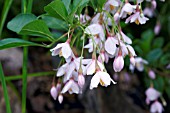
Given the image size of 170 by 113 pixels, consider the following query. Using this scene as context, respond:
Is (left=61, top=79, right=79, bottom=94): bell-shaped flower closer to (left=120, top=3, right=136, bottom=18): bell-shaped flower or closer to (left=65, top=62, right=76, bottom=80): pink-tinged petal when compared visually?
(left=65, top=62, right=76, bottom=80): pink-tinged petal

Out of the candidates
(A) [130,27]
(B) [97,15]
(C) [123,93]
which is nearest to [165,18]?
(A) [130,27]

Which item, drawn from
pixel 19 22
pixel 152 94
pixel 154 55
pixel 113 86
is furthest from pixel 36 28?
pixel 113 86

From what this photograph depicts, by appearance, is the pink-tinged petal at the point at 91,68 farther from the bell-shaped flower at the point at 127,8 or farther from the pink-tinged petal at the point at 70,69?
the bell-shaped flower at the point at 127,8

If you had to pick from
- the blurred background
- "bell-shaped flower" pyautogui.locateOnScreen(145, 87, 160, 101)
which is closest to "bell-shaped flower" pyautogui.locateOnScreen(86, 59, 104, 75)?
"bell-shaped flower" pyautogui.locateOnScreen(145, 87, 160, 101)

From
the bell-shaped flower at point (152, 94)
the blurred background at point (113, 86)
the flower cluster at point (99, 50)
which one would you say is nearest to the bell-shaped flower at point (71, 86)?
the flower cluster at point (99, 50)

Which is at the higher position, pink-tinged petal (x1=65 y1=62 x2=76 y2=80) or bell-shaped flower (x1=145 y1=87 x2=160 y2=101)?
pink-tinged petal (x1=65 y1=62 x2=76 y2=80)

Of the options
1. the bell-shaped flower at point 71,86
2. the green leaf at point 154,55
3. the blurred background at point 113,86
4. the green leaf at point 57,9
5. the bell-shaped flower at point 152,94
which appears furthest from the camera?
the blurred background at point 113,86
